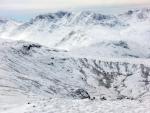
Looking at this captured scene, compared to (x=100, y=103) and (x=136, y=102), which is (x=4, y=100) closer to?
(x=100, y=103)

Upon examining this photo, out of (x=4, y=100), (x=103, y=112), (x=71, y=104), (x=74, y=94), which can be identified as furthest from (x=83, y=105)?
(x=74, y=94)

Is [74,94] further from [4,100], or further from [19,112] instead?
[19,112]

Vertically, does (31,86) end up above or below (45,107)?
below

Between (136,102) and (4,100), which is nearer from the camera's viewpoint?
(136,102)

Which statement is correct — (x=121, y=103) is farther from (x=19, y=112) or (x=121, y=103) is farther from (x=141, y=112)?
(x=19, y=112)

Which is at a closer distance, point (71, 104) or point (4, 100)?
point (71, 104)

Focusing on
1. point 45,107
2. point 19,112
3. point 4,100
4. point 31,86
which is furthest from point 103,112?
point 31,86

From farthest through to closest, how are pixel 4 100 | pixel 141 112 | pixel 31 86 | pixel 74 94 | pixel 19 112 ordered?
pixel 74 94 → pixel 31 86 → pixel 4 100 → pixel 19 112 → pixel 141 112

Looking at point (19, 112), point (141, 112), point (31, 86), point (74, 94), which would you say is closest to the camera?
point (141, 112)

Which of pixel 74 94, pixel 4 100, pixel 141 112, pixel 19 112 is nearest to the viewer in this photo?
pixel 141 112
